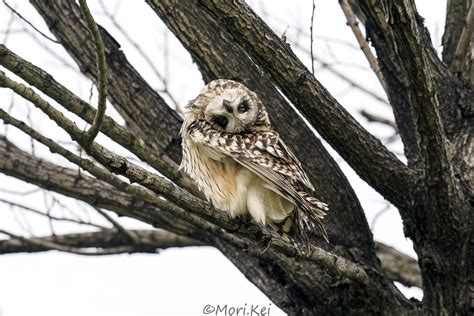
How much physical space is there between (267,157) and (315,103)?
1.39ft

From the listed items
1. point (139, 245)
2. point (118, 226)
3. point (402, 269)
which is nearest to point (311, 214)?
point (118, 226)

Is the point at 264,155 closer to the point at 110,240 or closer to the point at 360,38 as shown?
the point at 360,38

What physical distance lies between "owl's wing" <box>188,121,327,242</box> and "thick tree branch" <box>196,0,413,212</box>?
0.96 ft

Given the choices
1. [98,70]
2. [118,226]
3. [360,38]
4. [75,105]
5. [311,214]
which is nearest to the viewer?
[98,70]

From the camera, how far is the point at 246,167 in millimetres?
4387

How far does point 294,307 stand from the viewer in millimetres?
5273

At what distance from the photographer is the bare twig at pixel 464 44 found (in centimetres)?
513

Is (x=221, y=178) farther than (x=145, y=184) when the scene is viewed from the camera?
Yes

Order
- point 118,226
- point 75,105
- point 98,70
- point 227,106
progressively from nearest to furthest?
point 98,70 → point 75,105 → point 227,106 → point 118,226

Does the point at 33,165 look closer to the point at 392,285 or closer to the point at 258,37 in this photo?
the point at 258,37

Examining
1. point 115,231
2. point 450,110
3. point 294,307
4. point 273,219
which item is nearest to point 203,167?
point 273,219

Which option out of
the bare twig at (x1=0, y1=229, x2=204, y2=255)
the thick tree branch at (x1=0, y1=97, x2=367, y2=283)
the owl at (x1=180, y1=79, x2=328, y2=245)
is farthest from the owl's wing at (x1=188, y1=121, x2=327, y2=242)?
the bare twig at (x1=0, y1=229, x2=204, y2=255)

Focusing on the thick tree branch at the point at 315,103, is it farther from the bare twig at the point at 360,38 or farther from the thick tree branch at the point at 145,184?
the bare twig at the point at 360,38

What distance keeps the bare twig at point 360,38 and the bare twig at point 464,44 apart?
474 mm
